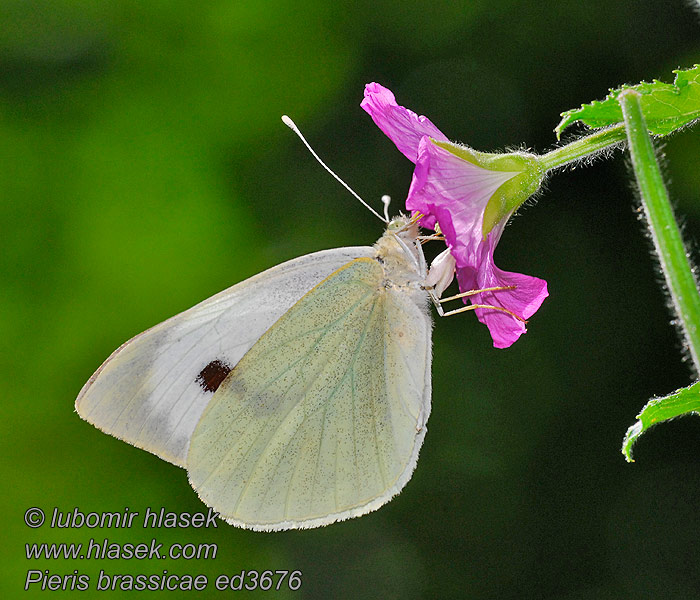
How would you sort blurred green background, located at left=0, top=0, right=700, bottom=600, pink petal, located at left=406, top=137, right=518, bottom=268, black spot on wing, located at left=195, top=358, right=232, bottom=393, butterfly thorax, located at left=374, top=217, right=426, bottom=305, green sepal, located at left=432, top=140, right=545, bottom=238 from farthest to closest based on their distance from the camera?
blurred green background, located at left=0, top=0, right=700, bottom=600
black spot on wing, located at left=195, top=358, right=232, bottom=393
butterfly thorax, located at left=374, top=217, right=426, bottom=305
green sepal, located at left=432, top=140, right=545, bottom=238
pink petal, located at left=406, top=137, right=518, bottom=268

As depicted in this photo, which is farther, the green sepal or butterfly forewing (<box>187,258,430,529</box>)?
butterfly forewing (<box>187,258,430,529</box>)

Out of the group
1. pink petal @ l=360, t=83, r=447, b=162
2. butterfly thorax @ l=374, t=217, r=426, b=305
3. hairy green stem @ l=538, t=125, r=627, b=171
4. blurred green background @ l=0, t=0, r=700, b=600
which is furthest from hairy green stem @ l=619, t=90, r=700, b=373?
blurred green background @ l=0, t=0, r=700, b=600

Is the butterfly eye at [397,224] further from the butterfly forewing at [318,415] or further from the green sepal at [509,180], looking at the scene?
the green sepal at [509,180]

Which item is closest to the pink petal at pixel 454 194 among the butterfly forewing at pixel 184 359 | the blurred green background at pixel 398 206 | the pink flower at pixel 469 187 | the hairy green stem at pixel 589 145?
the pink flower at pixel 469 187

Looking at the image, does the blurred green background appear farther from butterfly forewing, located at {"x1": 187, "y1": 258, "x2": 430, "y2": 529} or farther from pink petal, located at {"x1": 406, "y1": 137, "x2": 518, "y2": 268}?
pink petal, located at {"x1": 406, "y1": 137, "x2": 518, "y2": 268}

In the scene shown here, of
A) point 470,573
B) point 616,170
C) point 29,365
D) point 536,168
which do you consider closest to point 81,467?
point 29,365

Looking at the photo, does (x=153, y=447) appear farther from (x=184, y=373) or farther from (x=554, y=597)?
(x=554, y=597)

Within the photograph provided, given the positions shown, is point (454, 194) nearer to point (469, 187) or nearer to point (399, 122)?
point (469, 187)
